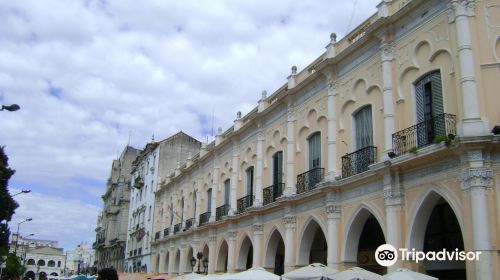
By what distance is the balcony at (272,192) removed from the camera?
2482 cm

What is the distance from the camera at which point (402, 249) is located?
1638 cm

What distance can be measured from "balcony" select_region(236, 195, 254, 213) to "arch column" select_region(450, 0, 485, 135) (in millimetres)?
14831

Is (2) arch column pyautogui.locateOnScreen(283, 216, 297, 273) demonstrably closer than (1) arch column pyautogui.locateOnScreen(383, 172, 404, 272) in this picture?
No

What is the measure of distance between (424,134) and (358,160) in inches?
136

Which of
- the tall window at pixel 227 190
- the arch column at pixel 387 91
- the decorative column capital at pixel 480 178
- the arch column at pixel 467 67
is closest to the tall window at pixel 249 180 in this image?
the tall window at pixel 227 190

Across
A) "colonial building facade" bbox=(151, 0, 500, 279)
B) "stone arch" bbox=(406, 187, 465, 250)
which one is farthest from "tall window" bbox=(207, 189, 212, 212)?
"stone arch" bbox=(406, 187, 465, 250)

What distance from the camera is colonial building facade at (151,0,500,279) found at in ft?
47.7

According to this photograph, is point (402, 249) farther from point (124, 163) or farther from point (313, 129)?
point (124, 163)

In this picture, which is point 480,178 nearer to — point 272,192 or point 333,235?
point 333,235

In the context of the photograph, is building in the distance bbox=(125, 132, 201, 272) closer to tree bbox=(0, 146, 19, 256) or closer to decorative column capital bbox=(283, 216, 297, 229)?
tree bbox=(0, 146, 19, 256)

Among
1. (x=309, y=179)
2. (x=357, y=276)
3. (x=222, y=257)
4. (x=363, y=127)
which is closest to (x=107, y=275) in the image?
(x=357, y=276)

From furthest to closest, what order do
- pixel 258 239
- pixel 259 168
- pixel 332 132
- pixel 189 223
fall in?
pixel 189 223, pixel 259 168, pixel 258 239, pixel 332 132

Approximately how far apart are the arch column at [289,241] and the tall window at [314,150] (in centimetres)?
241

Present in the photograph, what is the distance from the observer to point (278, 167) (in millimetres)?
25922
